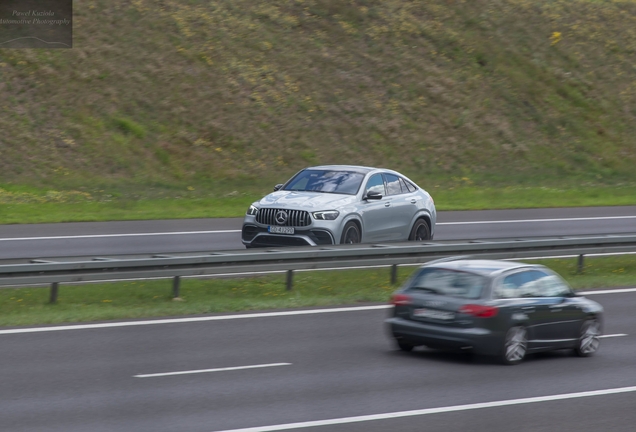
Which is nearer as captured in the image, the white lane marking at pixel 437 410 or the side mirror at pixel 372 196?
the white lane marking at pixel 437 410

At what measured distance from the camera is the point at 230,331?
13.3 meters

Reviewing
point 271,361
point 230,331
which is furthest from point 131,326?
point 271,361

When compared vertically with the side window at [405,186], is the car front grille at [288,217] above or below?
below

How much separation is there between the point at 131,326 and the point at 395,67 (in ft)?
99.7

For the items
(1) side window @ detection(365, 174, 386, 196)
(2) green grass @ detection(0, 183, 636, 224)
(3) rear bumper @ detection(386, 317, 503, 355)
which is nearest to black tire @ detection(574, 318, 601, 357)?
(3) rear bumper @ detection(386, 317, 503, 355)

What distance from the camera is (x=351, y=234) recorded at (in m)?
18.7

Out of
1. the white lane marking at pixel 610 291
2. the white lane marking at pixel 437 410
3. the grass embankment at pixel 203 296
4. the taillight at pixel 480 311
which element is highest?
the taillight at pixel 480 311

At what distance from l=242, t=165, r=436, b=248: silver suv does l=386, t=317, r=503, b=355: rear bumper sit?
643cm

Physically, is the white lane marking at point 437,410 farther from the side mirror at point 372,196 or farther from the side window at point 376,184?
the side window at point 376,184

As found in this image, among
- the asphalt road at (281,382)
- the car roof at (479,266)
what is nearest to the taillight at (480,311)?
the car roof at (479,266)

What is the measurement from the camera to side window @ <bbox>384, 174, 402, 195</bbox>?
1997 cm

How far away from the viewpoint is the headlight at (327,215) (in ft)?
59.3

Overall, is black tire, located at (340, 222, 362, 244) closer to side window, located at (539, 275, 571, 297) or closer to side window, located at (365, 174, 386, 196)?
side window, located at (365, 174, 386, 196)

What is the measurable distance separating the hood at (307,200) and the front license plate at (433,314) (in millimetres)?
6576
